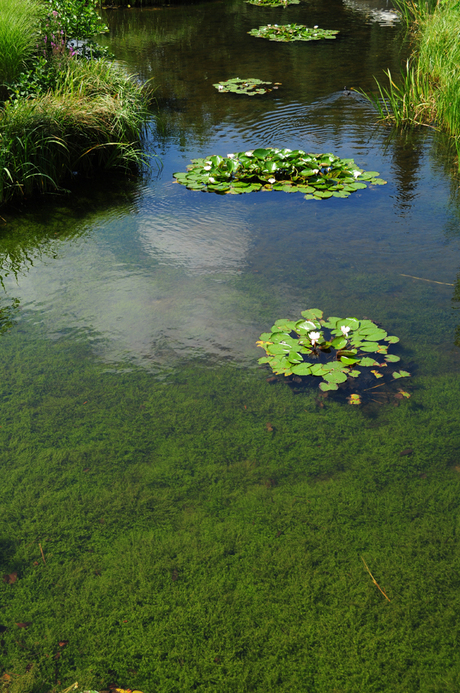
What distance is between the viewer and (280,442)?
2.40 metres

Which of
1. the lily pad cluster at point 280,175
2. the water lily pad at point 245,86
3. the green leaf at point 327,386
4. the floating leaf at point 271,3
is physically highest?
the floating leaf at point 271,3

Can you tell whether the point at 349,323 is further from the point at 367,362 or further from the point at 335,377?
the point at 335,377

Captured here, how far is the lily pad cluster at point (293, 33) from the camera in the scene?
418 inches

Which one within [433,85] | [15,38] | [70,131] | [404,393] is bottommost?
[404,393]

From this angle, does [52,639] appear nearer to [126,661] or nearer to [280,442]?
[126,661]

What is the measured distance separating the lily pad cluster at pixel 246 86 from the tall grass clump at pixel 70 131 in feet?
7.20

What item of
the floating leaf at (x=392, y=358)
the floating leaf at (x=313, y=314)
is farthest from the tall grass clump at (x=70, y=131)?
the floating leaf at (x=392, y=358)

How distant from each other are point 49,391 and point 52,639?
1310 mm

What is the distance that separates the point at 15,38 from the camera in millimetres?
5457

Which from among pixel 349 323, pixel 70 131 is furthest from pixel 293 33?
pixel 349 323

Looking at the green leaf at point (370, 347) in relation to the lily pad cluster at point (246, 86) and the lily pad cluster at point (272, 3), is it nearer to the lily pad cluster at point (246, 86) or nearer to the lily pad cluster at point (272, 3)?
the lily pad cluster at point (246, 86)

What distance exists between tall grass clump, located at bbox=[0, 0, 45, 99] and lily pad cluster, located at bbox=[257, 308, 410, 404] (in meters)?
4.44

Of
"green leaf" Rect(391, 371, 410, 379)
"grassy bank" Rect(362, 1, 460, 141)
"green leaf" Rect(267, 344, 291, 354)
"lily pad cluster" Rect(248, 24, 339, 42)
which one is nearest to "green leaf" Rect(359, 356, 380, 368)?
"green leaf" Rect(391, 371, 410, 379)

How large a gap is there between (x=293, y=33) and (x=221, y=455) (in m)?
11.1
